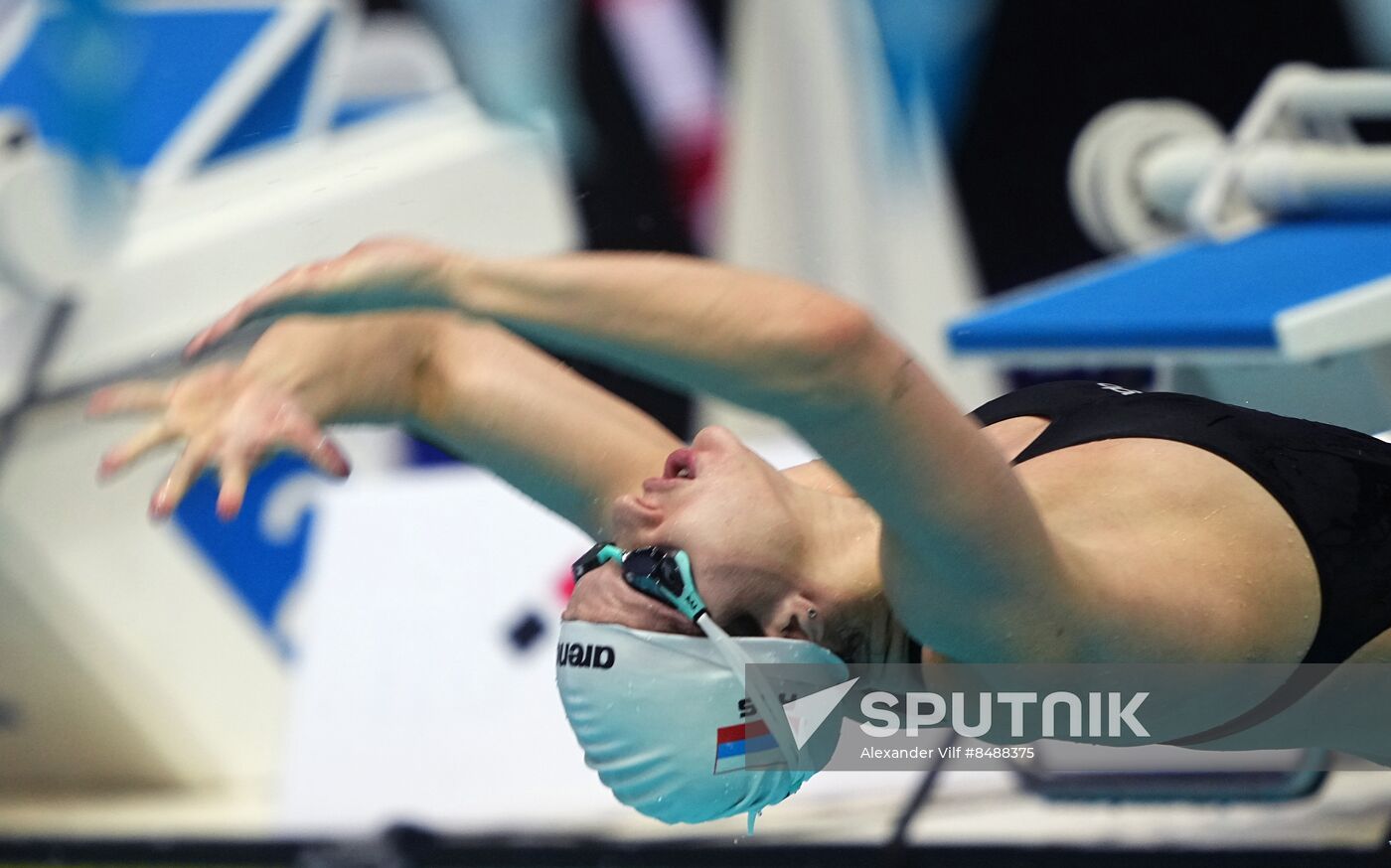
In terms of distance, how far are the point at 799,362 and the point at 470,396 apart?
0.33 meters

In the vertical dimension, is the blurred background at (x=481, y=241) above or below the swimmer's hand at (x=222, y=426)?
below

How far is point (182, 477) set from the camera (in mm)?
691

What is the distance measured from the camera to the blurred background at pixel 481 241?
1653 mm

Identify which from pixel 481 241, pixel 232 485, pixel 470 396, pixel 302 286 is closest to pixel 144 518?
pixel 481 241

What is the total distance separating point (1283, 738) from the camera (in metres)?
0.81

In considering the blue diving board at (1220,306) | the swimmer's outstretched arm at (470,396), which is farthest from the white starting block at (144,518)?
the swimmer's outstretched arm at (470,396)

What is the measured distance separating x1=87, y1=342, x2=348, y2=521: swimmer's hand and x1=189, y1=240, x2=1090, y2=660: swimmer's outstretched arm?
0.07 m

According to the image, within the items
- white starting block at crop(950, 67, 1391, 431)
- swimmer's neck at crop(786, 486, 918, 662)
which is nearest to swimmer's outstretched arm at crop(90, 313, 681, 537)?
swimmer's neck at crop(786, 486, 918, 662)

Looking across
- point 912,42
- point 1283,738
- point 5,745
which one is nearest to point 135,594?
point 5,745

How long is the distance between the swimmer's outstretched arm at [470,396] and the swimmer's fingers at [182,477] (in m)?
0.04

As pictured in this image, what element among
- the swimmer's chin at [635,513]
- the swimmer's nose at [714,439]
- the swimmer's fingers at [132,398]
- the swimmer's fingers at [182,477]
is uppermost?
the swimmer's fingers at [132,398]

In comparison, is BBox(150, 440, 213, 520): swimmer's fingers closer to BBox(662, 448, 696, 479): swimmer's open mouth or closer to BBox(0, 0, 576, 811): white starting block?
BBox(662, 448, 696, 479): swimmer's open mouth

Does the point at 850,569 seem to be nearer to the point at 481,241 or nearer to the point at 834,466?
the point at 834,466

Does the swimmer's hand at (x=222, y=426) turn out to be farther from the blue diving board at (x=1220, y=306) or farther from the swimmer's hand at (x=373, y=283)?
the blue diving board at (x=1220, y=306)
